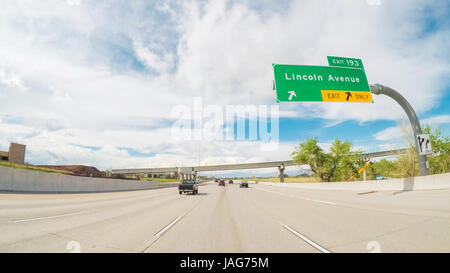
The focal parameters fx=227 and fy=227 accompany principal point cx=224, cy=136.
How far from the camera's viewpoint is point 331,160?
180 ft

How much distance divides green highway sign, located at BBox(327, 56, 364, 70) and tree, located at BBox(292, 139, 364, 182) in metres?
43.7

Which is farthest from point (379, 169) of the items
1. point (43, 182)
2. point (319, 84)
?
point (43, 182)

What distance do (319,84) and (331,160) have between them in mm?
46205

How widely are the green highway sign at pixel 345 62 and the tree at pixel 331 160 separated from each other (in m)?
43.7

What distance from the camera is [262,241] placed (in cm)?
546

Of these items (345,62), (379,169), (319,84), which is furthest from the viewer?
(379,169)

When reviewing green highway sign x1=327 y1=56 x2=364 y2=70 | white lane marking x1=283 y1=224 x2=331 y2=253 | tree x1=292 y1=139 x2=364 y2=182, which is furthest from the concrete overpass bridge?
white lane marking x1=283 y1=224 x2=331 y2=253

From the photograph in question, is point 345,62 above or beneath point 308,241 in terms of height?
above

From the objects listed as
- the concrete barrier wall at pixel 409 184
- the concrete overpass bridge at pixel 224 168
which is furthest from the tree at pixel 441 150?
the concrete overpass bridge at pixel 224 168

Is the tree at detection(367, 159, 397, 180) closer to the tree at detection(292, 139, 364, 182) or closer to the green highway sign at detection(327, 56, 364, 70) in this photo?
the tree at detection(292, 139, 364, 182)

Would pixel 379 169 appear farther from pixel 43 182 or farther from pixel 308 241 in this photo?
pixel 43 182

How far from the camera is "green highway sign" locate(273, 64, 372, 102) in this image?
13914 millimetres

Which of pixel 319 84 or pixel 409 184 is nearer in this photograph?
pixel 319 84

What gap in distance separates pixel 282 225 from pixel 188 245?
3.59m
